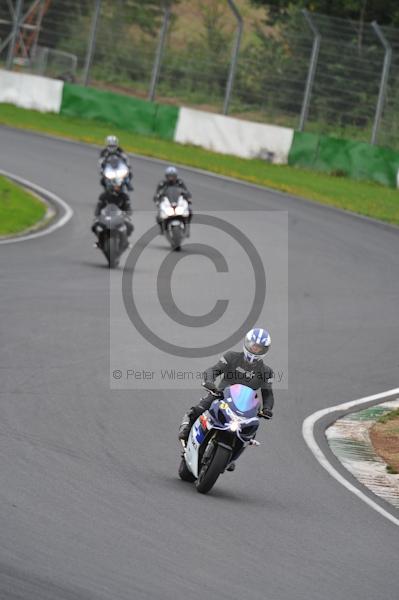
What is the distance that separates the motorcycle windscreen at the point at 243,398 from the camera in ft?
33.7

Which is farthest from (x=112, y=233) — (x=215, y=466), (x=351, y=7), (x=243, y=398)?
(x=351, y=7)

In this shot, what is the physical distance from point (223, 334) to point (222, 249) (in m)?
7.35

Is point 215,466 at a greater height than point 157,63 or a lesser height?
lesser

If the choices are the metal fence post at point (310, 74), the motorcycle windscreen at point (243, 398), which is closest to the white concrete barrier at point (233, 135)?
the metal fence post at point (310, 74)

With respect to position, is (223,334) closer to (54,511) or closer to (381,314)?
(381,314)

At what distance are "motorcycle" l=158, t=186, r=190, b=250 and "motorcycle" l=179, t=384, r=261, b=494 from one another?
13911 mm

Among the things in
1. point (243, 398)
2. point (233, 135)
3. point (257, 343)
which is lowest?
point (243, 398)

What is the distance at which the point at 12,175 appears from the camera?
3091 centimetres

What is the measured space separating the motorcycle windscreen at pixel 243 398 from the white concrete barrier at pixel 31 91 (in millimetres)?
32501

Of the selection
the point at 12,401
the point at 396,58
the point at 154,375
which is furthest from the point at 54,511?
the point at 396,58

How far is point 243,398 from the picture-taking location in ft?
33.8

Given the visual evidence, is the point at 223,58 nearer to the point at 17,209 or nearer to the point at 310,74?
the point at 310,74

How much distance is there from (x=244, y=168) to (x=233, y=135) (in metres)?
2.58

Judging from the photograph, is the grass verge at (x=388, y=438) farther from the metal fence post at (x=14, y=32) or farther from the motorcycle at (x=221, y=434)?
the metal fence post at (x=14, y=32)
